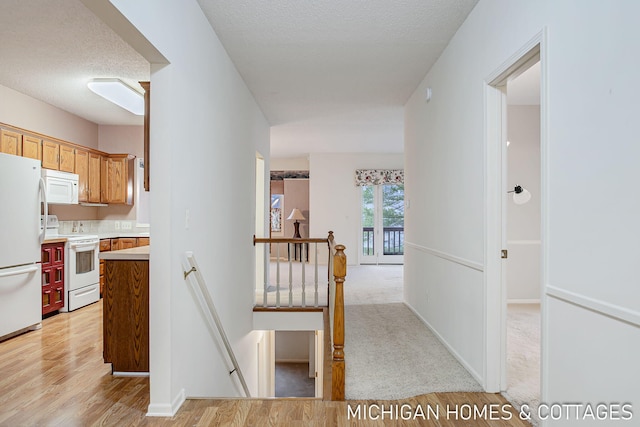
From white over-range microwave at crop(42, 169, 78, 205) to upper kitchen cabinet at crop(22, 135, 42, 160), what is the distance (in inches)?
8.7

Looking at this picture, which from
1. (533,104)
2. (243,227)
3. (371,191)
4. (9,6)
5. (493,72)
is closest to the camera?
(493,72)

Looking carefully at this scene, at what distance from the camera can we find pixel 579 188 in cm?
167

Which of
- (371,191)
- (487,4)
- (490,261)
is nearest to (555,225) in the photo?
(490,261)

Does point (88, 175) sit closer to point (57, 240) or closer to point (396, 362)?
point (57, 240)

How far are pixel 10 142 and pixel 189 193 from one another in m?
3.50

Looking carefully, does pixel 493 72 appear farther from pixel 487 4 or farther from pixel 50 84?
pixel 50 84

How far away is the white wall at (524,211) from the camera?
5.26 meters

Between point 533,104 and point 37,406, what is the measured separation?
239 inches

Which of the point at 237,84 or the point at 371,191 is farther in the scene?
the point at 371,191

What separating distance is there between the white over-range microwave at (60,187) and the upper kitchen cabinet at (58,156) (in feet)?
0.35

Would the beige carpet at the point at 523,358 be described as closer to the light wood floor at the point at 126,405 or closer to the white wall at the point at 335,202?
the light wood floor at the point at 126,405

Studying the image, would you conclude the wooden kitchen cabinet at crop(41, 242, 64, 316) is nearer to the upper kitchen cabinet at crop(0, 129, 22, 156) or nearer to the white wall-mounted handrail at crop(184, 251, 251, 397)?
the upper kitchen cabinet at crop(0, 129, 22, 156)

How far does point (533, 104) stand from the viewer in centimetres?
527

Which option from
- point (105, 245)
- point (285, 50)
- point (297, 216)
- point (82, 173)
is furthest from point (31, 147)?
point (297, 216)
